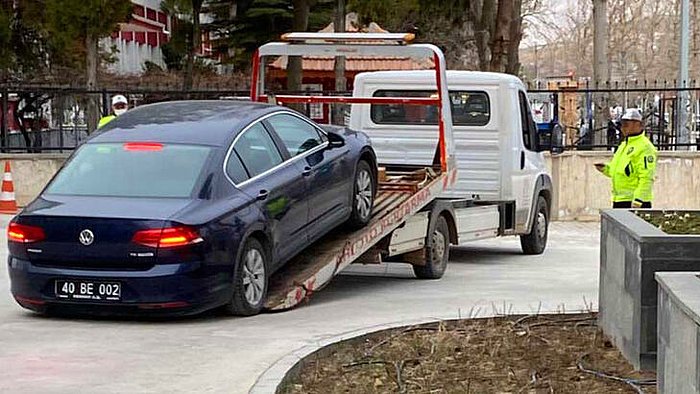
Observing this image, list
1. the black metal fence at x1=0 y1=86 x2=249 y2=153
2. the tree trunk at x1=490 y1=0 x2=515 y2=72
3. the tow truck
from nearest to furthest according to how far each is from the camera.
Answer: the tow truck → the black metal fence at x1=0 y1=86 x2=249 y2=153 → the tree trunk at x1=490 y1=0 x2=515 y2=72

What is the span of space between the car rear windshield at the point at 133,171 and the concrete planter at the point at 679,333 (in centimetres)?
415

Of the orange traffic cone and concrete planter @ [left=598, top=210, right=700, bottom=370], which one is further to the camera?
the orange traffic cone

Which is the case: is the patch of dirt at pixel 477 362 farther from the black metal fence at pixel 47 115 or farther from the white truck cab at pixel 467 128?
the black metal fence at pixel 47 115

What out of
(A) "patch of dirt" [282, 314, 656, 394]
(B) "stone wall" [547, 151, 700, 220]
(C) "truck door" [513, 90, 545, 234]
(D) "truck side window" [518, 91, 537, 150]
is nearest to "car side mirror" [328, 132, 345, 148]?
(A) "patch of dirt" [282, 314, 656, 394]

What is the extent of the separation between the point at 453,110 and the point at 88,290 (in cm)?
663

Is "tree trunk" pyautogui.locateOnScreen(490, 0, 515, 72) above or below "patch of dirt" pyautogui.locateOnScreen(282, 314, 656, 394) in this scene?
above

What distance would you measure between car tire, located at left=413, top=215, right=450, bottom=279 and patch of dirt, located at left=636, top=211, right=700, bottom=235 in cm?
380

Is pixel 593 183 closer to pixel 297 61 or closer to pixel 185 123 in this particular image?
pixel 297 61

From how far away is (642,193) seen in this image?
476 inches

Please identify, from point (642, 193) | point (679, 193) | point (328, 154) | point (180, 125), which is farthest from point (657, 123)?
point (180, 125)

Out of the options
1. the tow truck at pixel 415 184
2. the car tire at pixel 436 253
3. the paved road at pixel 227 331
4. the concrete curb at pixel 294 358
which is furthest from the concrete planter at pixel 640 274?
the car tire at pixel 436 253

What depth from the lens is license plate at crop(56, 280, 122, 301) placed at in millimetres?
8555

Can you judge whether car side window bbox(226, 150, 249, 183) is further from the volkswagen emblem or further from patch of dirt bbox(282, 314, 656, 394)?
patch of dirt bbox(282, 314, 656, 394)

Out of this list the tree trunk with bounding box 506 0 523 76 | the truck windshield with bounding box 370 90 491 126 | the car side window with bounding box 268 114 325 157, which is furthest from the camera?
the tree trunk with bounding box 506 0 523 76
